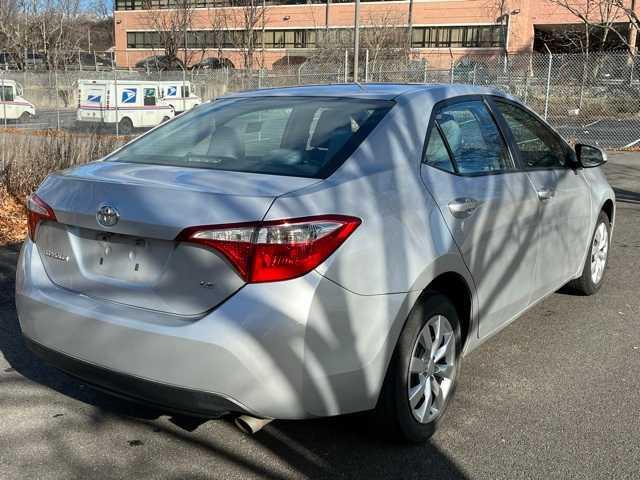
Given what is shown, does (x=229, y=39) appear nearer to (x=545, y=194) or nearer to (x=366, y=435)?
(x=545, y=194)

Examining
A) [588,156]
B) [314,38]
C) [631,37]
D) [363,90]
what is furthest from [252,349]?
[314,38]

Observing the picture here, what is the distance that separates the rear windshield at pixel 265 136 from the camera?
3.09 m

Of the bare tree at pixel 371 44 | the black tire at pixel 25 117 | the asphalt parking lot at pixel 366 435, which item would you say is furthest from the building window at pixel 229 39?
the asphalt parking lot at pixel 366 435

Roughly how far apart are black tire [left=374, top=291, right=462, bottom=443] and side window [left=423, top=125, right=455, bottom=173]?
0.64 meters

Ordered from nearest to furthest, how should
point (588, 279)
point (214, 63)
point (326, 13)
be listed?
point (588, 279) < point (214, 63) < point (326, 13)

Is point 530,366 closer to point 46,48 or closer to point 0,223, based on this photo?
point 0,223

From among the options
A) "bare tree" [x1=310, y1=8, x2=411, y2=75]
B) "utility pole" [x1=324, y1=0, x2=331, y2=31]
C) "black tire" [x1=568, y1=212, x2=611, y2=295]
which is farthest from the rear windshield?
"utility pole" [x1=324, y1=0, x2=331, y2=31]

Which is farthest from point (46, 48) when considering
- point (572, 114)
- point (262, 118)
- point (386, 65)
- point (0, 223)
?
point (262, 118)

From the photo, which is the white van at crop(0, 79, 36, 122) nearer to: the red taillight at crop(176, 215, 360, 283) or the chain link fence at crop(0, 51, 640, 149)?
the chain link fence at crop(0, 51, 640, 149)

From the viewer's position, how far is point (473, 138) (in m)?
3.76

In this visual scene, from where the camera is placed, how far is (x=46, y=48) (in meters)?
44.4

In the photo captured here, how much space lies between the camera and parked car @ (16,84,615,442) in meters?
2.52

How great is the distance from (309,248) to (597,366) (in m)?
2.49

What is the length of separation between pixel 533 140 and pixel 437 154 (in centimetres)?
133
